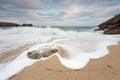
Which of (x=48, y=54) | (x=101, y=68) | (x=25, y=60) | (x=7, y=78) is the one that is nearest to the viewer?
(x=7, y=78)

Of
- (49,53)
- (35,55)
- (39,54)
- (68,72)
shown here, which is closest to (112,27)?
(49,53)

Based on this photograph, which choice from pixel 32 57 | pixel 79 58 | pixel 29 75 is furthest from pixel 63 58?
pixel 29 75

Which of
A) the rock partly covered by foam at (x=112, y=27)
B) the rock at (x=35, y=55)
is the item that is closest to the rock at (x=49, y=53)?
the rock at (x=35, y=55)

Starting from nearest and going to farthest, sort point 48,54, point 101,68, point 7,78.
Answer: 1. point 7,78
2. point 101,68
3. point 48,54

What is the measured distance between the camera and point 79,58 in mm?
3535

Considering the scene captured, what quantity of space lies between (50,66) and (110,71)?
149 centimetres

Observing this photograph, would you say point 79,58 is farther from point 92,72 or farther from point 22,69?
point 22,69

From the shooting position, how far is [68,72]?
2689mm

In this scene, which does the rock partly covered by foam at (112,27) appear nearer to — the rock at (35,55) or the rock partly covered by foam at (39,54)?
the rock partly covered by foam at (39,54)

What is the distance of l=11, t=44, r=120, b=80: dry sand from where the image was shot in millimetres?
2441

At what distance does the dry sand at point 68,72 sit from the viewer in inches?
96.1

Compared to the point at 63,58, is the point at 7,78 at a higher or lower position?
lower

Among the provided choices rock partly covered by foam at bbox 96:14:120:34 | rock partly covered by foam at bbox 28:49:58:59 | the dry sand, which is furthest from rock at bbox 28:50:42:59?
rock partly covered by foam at bbox 96:14:120:34

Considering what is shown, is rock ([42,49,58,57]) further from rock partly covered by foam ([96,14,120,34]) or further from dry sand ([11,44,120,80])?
rock partly covered by foam ([96,14,120,34])
